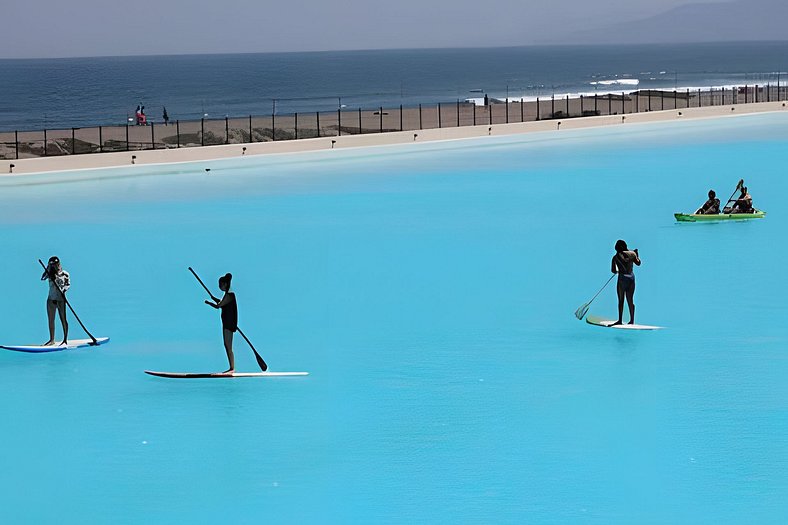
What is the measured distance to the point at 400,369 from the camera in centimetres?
1695

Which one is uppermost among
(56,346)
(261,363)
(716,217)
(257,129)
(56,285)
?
(257,129)

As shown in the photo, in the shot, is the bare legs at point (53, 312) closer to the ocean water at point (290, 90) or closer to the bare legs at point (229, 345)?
the bare legs at point (229, 345)

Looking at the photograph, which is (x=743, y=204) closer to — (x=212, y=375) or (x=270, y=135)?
(x=212, y=375)

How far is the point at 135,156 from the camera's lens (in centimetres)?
4406

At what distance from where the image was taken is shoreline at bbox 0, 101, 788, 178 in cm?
4241

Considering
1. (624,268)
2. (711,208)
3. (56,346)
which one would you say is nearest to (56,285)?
(56,346)

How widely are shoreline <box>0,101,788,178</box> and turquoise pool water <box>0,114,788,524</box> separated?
8.33 m

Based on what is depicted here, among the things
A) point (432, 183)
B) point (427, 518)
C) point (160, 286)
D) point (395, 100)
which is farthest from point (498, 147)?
point (395, 100)

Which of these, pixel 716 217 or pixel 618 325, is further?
pixel 716 217

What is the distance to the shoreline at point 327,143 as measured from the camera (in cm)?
4241

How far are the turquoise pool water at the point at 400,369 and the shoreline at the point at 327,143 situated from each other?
8332 millimetres

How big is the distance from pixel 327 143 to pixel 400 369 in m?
32.8

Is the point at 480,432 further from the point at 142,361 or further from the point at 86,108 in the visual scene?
the point at 86,108

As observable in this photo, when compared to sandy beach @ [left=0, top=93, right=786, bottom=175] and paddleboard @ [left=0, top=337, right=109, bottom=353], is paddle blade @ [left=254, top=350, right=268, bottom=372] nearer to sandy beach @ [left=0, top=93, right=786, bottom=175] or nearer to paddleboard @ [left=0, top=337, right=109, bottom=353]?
paddleboard @ [left=0, top=337, right=109, bottom=353]
